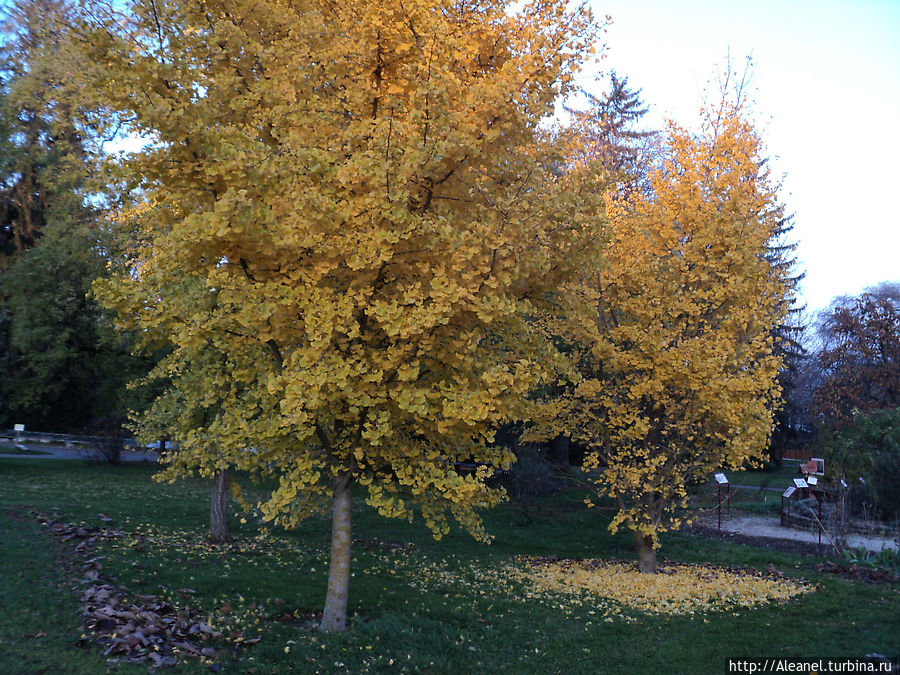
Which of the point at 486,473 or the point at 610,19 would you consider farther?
the point at 610,19

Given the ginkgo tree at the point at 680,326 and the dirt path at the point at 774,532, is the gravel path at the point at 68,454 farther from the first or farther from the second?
the dirt path at the point at 774,532

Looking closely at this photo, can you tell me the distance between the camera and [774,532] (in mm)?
14734

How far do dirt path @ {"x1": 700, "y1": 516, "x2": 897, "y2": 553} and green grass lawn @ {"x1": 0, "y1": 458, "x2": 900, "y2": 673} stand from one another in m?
2.84

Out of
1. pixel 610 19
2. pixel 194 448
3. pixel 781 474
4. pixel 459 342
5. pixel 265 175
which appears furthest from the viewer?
pixel 781 474

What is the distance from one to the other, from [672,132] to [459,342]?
6.76 meters

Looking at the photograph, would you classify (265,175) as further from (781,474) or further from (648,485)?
(781,474)

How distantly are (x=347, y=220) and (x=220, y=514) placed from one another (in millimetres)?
6341

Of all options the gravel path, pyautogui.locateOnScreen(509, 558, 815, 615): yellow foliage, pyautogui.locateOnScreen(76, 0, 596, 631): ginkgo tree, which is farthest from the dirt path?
the gravel path

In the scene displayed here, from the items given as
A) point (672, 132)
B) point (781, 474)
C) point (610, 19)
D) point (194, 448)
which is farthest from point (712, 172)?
point (781, 474)

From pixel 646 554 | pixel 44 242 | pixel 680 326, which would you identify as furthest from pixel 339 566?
pixel 44 242

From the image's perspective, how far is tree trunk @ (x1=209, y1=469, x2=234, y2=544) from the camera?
9531mm

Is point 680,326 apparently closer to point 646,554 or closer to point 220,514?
point 646,554

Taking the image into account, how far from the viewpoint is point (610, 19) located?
252 inches

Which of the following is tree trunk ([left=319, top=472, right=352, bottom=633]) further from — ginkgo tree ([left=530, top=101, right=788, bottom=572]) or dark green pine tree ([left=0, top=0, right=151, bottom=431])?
dark green pine tree ([left=0, top=0, right=151, bottom=431])
